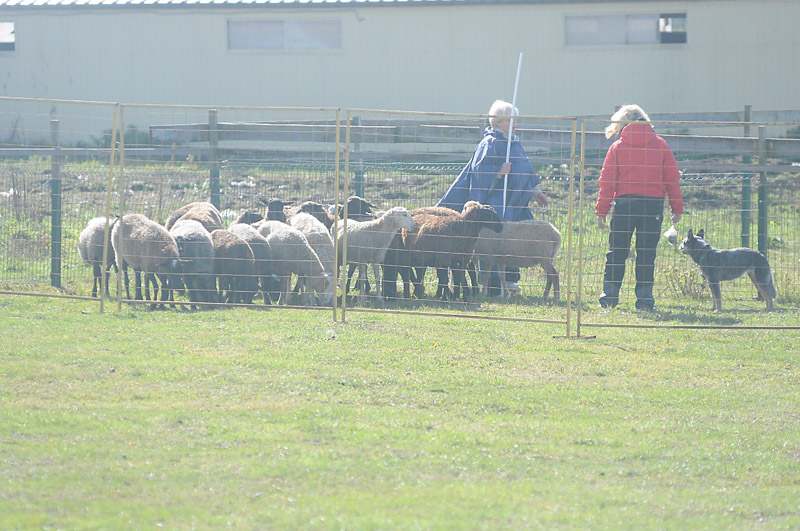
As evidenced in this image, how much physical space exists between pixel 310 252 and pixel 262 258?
Answer: 585 mm

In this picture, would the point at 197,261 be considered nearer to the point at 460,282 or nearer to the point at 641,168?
the point at 460,282

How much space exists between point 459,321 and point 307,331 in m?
1.81

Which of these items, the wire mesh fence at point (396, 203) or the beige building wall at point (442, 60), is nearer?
the wire mesh fence at point (396, 203)

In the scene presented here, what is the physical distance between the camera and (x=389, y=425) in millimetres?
6816

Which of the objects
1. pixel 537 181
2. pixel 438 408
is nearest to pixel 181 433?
pixel 438 408

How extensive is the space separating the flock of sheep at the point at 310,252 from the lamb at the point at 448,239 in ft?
0.04

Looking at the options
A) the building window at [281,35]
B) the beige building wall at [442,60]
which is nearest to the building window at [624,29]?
the beige building wall at [442,60]

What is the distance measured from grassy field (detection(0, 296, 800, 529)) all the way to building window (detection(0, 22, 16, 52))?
19.3m

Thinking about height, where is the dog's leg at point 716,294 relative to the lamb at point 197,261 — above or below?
below

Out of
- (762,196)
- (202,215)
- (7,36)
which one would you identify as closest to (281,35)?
(7,36)

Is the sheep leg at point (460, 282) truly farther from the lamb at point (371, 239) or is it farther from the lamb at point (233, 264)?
the lamb at point (233, 264)

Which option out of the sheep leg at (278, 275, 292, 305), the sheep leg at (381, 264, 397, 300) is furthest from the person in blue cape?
the sheep leg at (278, 275, 292, 305)

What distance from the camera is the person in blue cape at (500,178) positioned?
12.8 meters

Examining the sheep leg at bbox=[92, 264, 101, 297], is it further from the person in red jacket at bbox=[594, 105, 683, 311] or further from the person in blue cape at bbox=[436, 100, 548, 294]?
the person in red jacket at bbox=[594, 105, 683, 311]
